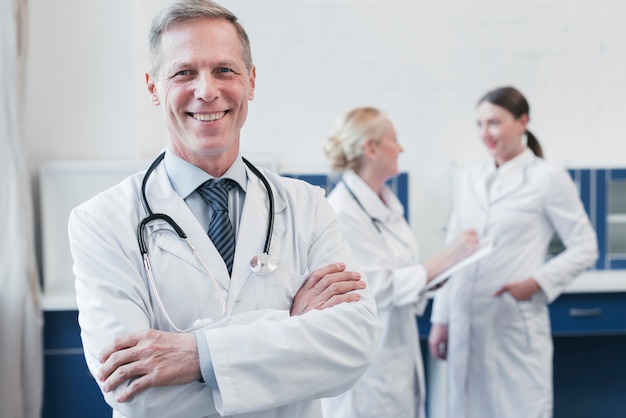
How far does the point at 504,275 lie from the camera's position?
262cm

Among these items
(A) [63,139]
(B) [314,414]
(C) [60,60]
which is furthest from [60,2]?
(B) [314,414]

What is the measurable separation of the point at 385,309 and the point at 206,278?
3.49 feet

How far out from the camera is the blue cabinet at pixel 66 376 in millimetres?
2871

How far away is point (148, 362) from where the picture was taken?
1107mm

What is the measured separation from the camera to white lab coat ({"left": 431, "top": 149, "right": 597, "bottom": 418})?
2574mm

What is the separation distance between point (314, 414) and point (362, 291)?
0.82 ft

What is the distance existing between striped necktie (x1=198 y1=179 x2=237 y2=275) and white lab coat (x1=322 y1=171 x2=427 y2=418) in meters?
0.85

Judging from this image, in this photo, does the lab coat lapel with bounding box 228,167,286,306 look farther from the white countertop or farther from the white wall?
the white wall

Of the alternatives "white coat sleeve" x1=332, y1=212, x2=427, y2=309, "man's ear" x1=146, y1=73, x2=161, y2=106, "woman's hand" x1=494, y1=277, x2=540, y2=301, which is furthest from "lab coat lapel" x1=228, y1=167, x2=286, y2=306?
"woman's hand" x1=494, y1=277, x2=540, y2=301

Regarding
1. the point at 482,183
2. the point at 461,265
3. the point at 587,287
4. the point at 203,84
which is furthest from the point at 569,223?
the point at 203,84

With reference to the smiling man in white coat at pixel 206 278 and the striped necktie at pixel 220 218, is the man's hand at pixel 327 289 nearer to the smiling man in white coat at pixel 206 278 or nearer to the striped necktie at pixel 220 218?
the smiling man in white coat at pixel 206 278

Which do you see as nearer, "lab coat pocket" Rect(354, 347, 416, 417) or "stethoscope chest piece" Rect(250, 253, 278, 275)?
"stethoscope chest piece" Rect(250, 253, 278, 275)

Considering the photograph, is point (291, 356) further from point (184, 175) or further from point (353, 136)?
point (353, 136)

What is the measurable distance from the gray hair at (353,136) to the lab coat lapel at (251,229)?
3.12ft
